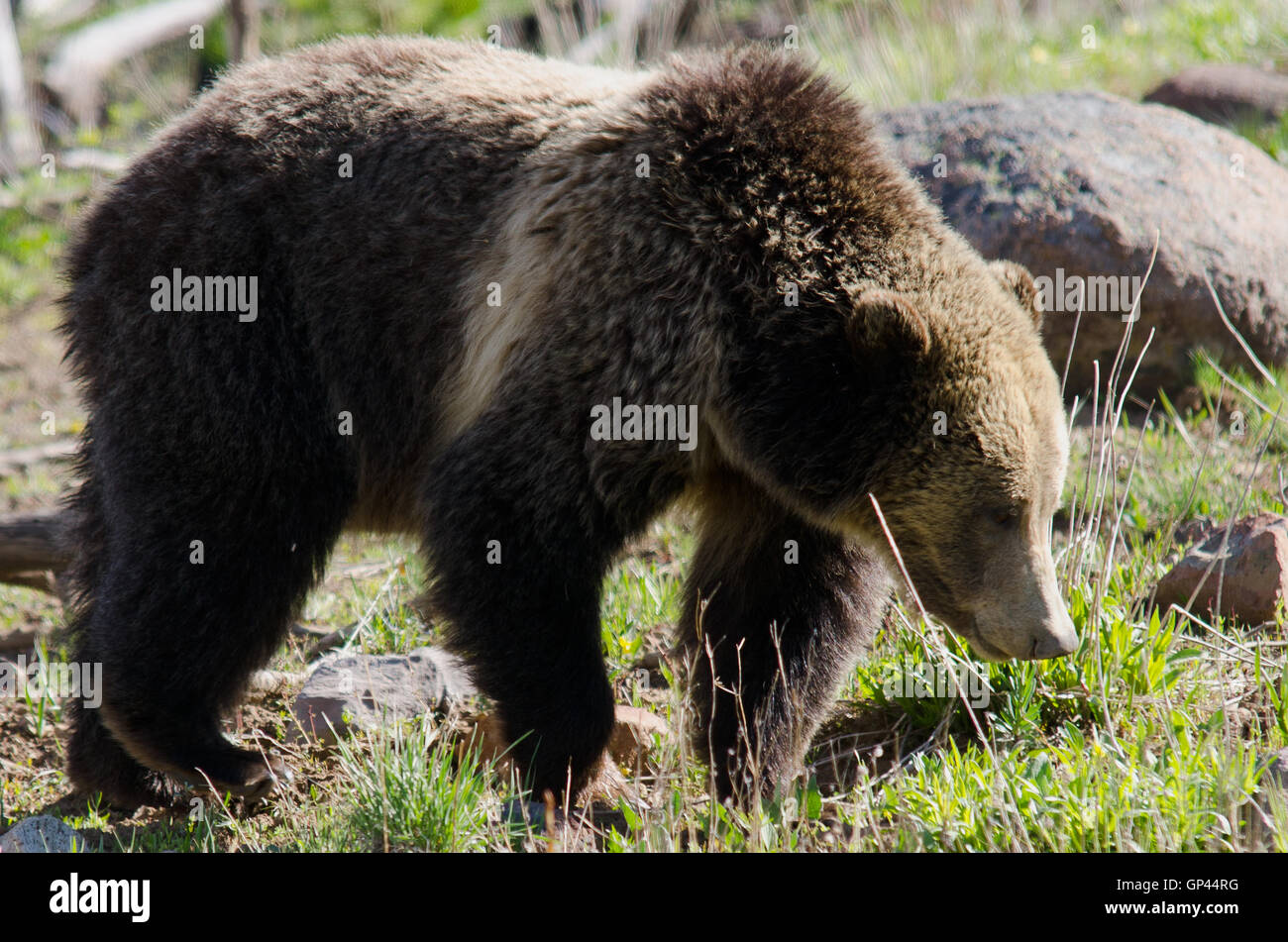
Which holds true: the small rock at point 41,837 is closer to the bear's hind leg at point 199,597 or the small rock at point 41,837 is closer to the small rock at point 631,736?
the bear's hind leg at point 199,597

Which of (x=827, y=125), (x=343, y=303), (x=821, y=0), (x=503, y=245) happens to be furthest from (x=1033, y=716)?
(x=821, y=0)

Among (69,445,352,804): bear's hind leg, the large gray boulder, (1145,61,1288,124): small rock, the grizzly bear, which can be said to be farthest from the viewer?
(1145,61,1288,124): small rock

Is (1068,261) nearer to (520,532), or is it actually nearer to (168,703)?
(520,532)

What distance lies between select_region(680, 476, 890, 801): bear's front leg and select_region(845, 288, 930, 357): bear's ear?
0.84m

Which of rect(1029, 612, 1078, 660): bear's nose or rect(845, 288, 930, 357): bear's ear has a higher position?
rect(845, 288, 930, 357): bear's ear

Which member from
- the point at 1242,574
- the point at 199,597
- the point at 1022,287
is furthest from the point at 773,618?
the point at 199,597

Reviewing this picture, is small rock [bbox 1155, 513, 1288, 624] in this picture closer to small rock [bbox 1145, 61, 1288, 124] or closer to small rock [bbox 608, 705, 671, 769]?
small rock [bbox 608, 705, 671, 769]

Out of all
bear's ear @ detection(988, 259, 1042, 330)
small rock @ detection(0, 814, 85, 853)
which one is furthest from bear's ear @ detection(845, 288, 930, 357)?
small rock @ detection(0, 814, 85, 853)

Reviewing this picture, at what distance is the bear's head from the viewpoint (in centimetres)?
418

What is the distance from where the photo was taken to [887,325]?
4148mm

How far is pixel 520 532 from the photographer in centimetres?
435

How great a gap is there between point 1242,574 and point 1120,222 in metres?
2.52

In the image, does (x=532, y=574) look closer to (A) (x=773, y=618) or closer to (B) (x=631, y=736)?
(A) (x=773, y=618)

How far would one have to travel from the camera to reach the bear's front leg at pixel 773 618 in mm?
4812
